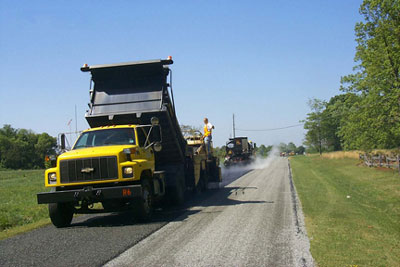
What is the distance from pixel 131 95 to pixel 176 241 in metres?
5.64

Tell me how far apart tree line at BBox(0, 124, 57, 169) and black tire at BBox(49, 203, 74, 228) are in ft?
280

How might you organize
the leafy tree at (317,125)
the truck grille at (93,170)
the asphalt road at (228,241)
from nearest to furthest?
the asphalt road at (228,241), the truck grille at (93,170), the leafy tree at (317,125)

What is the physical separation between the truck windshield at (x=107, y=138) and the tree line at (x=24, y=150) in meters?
84.5

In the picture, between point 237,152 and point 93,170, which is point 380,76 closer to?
point 237,152

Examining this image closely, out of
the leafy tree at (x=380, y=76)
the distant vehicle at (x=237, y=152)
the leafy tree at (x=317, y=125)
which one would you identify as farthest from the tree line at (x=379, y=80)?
the leafy tree at (x=317, y=125)

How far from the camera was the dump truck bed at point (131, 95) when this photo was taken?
38.1 feet

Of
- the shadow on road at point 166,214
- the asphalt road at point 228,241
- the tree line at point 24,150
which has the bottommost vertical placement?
the asphalt road at point 228,241

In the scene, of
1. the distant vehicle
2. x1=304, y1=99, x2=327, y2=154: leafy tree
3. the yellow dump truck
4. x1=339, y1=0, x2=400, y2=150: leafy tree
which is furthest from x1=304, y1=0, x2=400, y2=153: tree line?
x1=304, y1=99, x2=327, y2=154: leafy tree

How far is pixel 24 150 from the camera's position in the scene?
95.8 m

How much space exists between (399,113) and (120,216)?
2145 centimetres

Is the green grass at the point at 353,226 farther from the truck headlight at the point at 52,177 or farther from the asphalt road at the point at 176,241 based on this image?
the truck headlight at the point at 52,177

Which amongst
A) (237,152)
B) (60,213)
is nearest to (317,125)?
(237,152)

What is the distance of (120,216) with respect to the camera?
36.2 feet

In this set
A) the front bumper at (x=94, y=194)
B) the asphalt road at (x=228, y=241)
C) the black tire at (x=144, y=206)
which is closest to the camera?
the asphalt road at (x=228, y=241)
